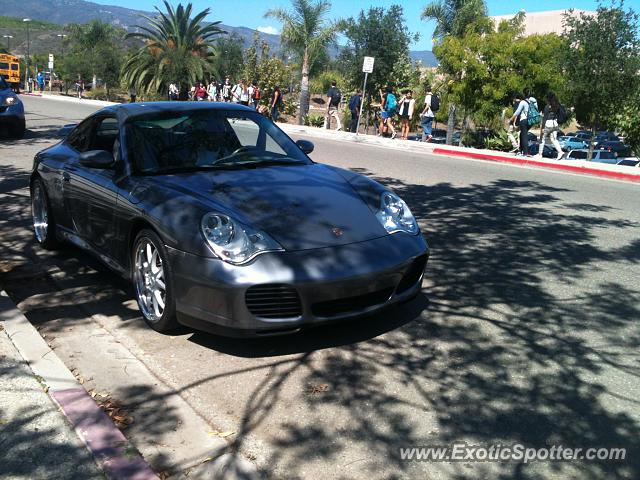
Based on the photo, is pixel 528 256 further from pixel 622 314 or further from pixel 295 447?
pixel 295 447

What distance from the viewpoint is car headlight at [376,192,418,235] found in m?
4.20

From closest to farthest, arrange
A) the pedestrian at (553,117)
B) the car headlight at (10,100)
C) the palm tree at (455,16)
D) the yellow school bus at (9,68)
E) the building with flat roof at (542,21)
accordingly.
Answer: the car headlight at (10,100) → the pedestrian at (553,117) → the palm tree at (455,16) → the yellow school bus at (9,68) → the building with flat roof at (542,21)

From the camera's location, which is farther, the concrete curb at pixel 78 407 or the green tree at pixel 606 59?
the green tree at pixel 606 59

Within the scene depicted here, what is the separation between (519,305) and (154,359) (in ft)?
8.75

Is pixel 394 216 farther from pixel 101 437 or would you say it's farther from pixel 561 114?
pixel 561 114

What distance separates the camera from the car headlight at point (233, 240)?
143 inches

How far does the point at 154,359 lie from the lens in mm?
3865

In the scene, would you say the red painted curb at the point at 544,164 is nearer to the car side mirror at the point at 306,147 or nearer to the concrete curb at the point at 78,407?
the car side mirror at the point at 306,147

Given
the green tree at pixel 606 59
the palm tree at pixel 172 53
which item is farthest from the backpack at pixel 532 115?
the palm tree at pixel 172 53

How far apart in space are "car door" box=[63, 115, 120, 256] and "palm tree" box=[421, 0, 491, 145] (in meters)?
23.1

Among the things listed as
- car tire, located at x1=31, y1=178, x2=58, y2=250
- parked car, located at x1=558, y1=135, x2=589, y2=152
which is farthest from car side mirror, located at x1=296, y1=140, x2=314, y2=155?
parked car, located at x1=558, y1=135, x2=589, y2=152

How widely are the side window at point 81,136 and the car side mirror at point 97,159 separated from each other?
35.8 inches

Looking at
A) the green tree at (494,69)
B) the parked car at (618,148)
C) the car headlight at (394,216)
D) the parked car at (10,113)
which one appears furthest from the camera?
the parked car at (618,148)

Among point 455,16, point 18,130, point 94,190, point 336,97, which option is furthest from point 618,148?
point 94,190
